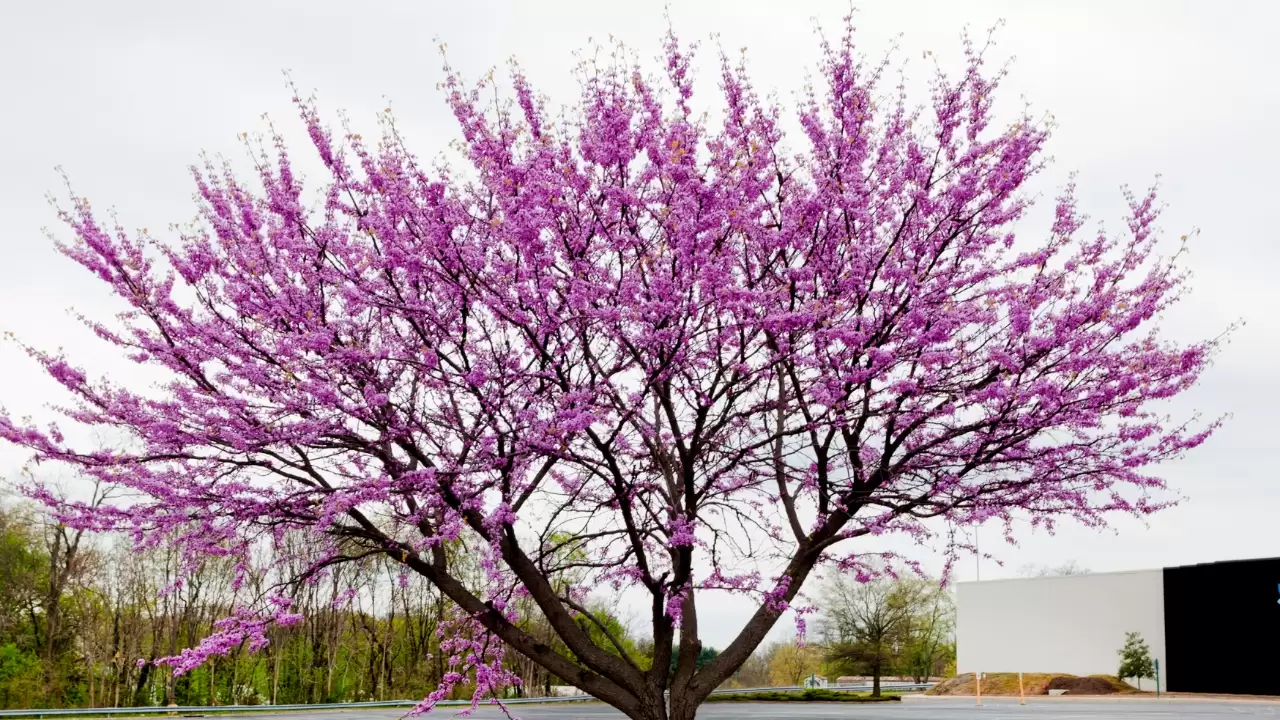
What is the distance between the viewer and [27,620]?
3947 centimetres

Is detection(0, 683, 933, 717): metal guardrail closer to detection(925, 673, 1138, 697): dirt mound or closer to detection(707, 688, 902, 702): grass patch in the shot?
detection(707, 688, 902, 702): grass patch

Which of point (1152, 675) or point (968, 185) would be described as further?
point (1152, 675)

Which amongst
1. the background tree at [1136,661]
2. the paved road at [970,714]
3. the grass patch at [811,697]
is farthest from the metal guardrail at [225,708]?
the background tree at [1136,661]

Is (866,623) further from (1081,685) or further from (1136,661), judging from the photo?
(1136,661)

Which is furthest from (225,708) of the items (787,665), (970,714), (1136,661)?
(787,665)

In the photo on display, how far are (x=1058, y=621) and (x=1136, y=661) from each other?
5026 millimetres

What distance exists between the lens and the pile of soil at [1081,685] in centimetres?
4509

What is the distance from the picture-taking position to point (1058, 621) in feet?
162

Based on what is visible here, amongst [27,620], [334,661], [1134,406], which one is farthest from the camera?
[334,661]

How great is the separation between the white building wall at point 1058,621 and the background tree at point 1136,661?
1.86 feet

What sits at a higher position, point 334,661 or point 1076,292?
point 1076,292

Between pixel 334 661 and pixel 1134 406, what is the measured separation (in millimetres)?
39224

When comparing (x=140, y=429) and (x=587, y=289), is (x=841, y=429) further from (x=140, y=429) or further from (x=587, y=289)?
(x=140, y=429)

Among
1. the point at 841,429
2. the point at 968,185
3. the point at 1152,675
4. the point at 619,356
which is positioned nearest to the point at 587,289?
the point at 619,356
